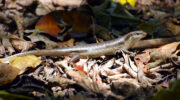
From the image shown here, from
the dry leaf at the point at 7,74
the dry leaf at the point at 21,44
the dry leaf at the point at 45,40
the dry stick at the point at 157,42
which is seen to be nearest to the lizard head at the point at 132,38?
the dry stick at the point at 157,42

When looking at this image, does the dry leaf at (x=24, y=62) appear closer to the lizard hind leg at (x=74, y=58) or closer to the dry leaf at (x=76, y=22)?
the lizard hind leg at (x=74, y=58)

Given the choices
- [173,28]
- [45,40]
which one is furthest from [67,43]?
[173,28]

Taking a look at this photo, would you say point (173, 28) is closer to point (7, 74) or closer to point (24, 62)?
point (24, 62)

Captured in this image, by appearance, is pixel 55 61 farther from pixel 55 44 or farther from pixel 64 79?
pixel 64 79

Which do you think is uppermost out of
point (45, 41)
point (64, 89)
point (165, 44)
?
point (45, 41)

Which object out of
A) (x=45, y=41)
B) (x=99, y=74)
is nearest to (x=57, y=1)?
(x=45, y=41)
